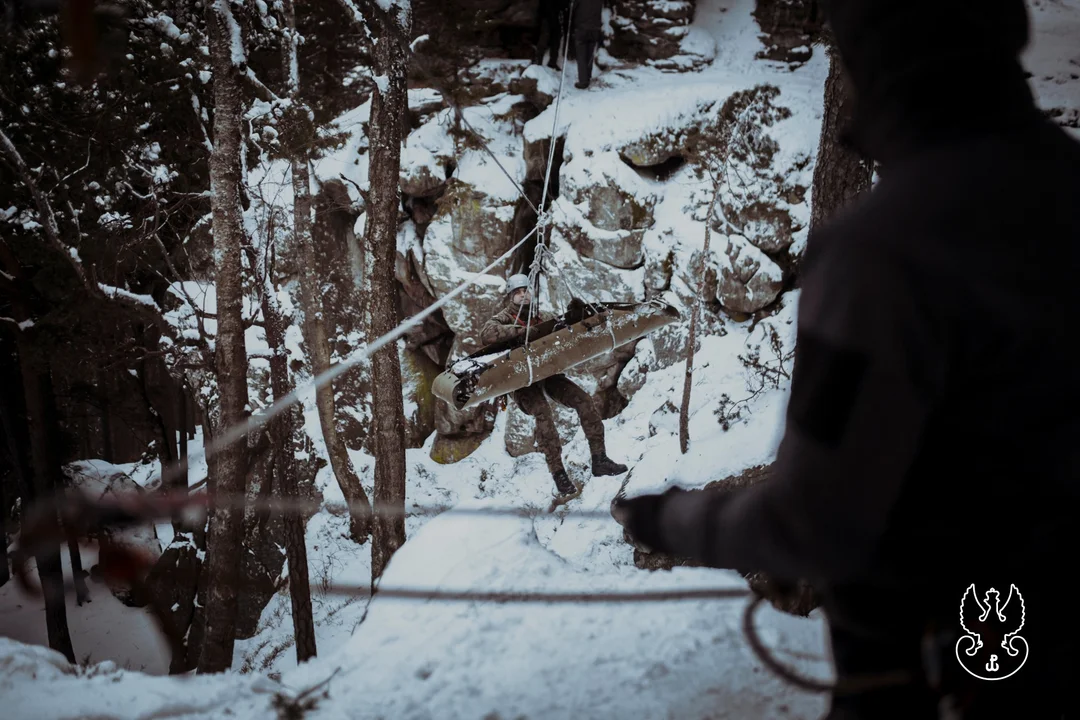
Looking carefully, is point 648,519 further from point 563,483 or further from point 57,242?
point 57,242

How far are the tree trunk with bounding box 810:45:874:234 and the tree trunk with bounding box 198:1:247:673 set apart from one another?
5.53 m

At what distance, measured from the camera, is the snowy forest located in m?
2.64

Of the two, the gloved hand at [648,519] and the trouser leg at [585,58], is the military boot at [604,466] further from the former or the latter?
the trouser leg at [585,58]

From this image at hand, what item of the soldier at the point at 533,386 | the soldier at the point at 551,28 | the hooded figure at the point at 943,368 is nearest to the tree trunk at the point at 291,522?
the soldier at the point at 533,386

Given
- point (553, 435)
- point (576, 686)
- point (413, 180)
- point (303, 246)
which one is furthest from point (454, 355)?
point (576, 686)

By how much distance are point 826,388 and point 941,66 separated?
469 mm

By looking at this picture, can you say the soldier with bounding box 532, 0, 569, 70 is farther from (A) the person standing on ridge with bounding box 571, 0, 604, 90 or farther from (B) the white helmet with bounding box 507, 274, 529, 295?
(B) the white helmet with bounding box 507, 274, 529, 295

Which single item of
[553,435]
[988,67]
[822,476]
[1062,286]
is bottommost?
[553,435]

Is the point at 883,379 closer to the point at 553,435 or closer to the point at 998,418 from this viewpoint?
the point at 998,418

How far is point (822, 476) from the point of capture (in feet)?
2.82

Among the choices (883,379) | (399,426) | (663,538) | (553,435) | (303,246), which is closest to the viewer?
(883,379)

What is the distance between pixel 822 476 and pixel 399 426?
253 inches

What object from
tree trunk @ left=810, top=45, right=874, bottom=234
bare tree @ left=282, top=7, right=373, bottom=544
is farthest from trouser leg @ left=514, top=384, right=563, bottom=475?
bare tree @ left=282, top=7, right=373, bottom=544

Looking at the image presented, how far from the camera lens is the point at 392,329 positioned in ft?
22.7
